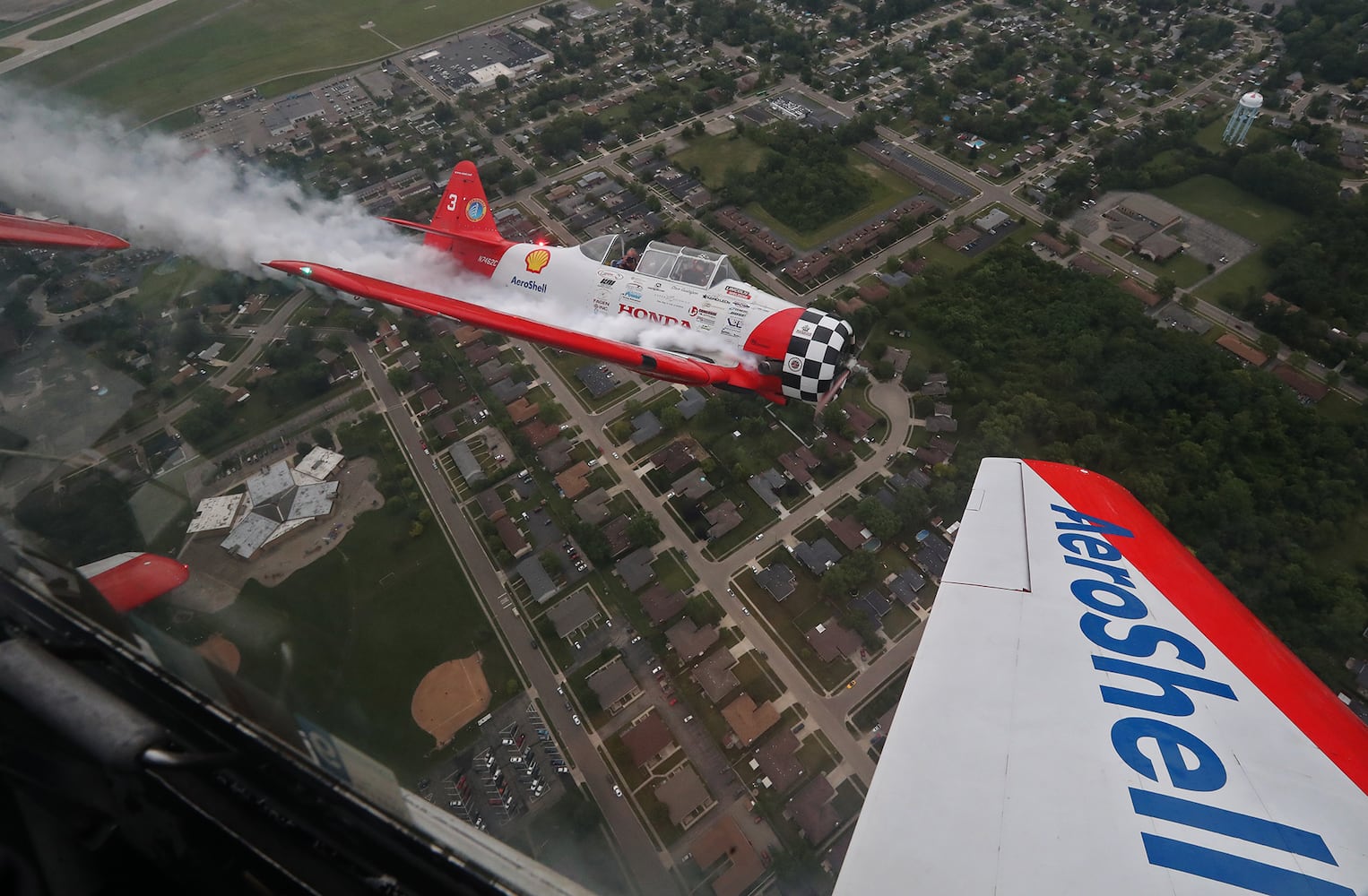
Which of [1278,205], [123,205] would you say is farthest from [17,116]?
[1278,205]

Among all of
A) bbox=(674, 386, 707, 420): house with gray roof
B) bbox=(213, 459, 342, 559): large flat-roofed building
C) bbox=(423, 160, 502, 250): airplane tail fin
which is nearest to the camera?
bbox=(423, 160, 502, 250): airplane tail fin

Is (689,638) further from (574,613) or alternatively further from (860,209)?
(860,209)

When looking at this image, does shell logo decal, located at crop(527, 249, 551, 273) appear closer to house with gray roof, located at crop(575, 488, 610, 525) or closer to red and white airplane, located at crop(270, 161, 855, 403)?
red and white airplane, located at crop(270, 161, 855, 403)

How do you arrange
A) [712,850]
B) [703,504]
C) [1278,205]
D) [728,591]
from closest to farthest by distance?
[712,850]
[728,591]
[703,504]
[1278,205]

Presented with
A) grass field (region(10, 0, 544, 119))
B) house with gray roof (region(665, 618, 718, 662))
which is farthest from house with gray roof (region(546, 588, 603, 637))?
grass field (region(10, 0, 544, 119))

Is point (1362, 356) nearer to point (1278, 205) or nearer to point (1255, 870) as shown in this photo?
point (1278, 205)

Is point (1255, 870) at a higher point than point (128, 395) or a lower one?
higher
